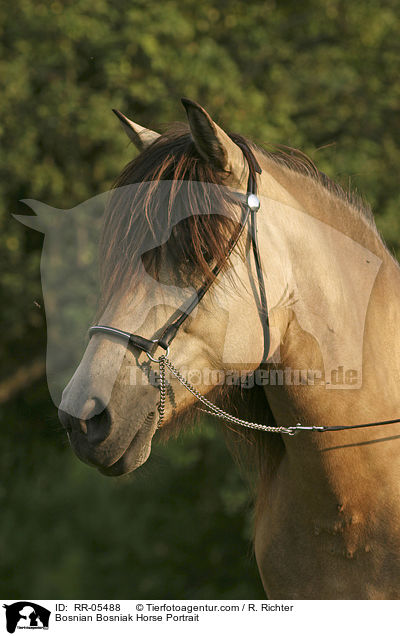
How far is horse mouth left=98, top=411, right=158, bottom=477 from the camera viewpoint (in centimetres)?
211

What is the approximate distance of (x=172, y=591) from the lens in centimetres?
797

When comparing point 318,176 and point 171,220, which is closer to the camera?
point 171,220

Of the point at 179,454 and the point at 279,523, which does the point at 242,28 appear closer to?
the point at 179,454

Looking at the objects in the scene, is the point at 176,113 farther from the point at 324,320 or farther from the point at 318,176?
the point at 324,320

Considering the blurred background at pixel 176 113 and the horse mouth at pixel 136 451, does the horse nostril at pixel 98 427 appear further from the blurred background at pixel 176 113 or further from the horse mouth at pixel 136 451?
the blurred background at pixel 176 113

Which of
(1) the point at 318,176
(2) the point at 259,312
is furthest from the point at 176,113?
(2) the point at 259,312

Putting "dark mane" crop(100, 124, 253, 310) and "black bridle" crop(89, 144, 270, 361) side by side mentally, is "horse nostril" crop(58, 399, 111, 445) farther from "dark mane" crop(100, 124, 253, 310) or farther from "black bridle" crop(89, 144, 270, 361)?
"dark mane" crop(100, 124, 253, 310)

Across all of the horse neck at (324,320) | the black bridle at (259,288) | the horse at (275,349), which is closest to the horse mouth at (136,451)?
the horse at (275,349)

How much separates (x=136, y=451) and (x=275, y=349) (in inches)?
24.8

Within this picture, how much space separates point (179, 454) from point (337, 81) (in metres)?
4.33

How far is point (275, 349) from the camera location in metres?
2.34
